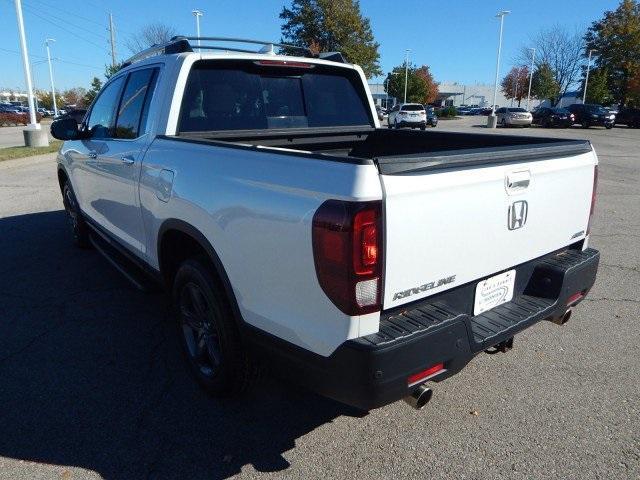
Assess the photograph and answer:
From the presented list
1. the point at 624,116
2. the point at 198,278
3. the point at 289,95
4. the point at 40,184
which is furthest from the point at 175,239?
the point at 624,116

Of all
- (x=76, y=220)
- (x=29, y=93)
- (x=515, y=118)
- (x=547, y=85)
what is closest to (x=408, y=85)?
(x=547, y=85)

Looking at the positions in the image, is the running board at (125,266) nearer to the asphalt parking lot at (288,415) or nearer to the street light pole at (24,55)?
the asphalt parking lot at (288,415)

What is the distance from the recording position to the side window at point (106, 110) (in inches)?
170

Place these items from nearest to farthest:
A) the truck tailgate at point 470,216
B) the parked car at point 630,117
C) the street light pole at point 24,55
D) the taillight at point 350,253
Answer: the taillight at point 350,253 → the truck tailgate at point 470,216 → the street light pole at point 24,55 → the parked car at point 630,117

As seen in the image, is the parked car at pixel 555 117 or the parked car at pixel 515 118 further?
the parked car at pixel 515 118

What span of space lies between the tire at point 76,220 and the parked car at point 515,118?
3734 centimetres

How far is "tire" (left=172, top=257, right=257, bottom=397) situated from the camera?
8.69 ft

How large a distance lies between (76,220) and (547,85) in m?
66.4

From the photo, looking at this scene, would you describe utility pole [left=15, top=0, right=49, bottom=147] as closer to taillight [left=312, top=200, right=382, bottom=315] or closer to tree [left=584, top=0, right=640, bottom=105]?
taillight [left=312, top=200, right=382, bottom=315]

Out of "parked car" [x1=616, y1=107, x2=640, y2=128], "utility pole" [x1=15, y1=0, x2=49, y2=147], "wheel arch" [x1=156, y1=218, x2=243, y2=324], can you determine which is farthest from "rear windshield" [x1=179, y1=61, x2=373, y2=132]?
"parked car" [x1=616, y1=107, x2=640, y2=128]

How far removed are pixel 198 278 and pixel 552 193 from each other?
197 centimetres

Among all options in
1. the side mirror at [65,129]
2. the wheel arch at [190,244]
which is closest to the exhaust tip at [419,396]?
the wheel arch at [190,244]

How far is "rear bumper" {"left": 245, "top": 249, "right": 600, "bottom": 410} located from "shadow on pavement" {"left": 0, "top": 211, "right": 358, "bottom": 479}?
66 cm

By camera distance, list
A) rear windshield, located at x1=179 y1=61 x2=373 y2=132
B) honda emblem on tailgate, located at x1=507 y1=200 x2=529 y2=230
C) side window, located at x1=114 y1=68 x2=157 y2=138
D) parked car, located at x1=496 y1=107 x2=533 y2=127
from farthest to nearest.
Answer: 1. parked car, located at x1=496 y1=107 x2=533 y2=127
2. side window, located at x1=114 y1=68 x2=157 y2=138
3. rear windshield, located at x1=179 y1=61 x2=373 y2=132
4. honda emblem on tailgate, located at x1=507 y1=200 x2=529 y2=230
